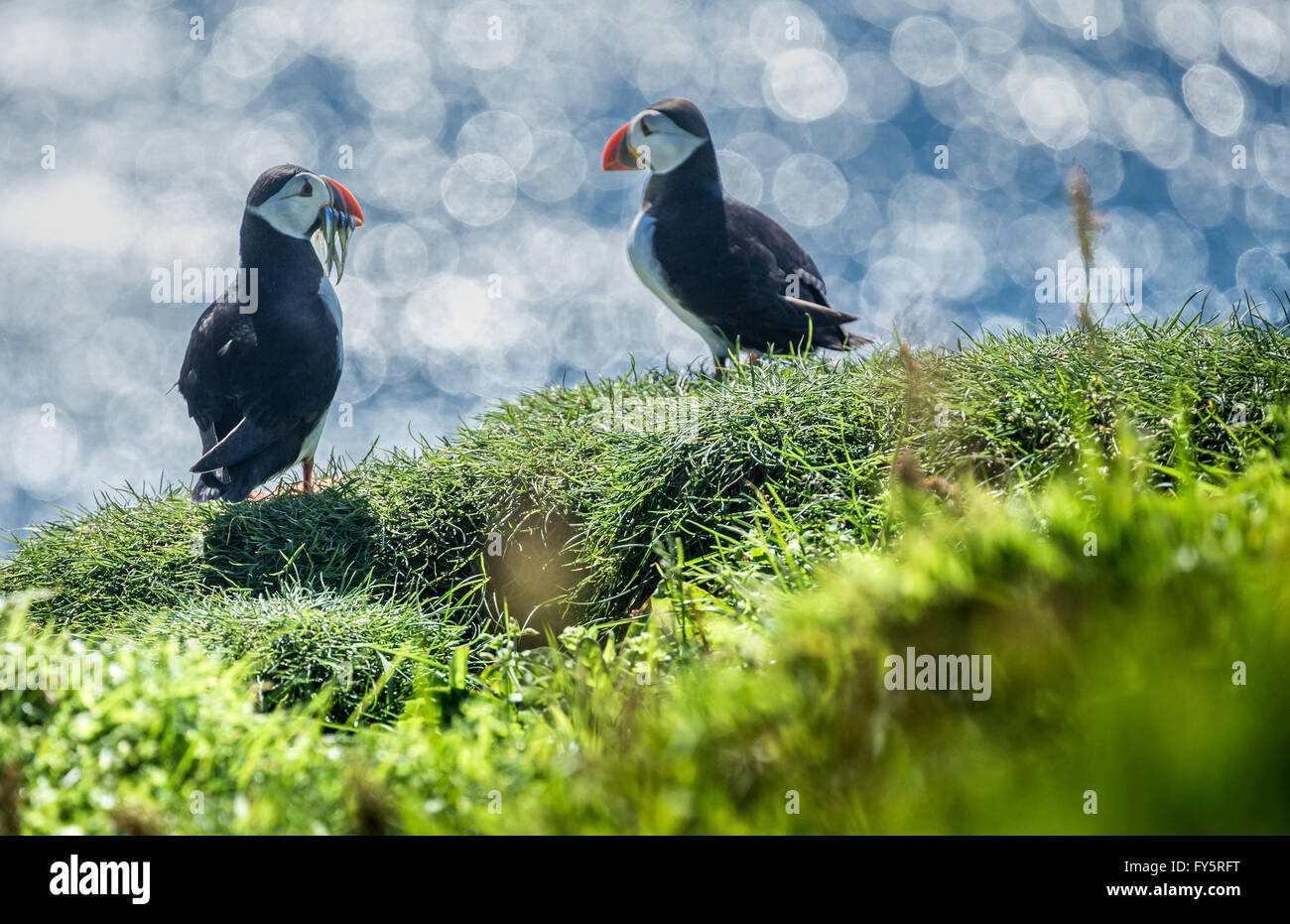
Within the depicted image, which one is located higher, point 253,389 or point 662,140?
point 662,140

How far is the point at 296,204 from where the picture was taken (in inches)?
214

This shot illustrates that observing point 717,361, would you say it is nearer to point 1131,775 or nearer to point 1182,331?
point 1182,331

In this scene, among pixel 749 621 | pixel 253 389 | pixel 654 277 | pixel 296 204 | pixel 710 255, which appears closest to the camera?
pixel 749 621

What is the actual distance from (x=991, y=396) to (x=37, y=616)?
15.0ft

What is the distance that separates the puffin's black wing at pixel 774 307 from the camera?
5.45 meters

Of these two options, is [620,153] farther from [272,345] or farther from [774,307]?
[272,345]

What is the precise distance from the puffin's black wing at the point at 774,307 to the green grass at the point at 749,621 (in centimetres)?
77

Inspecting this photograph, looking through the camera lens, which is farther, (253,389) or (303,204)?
(303,204)

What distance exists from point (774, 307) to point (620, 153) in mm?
1613

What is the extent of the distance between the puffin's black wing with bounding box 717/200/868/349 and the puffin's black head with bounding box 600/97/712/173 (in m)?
0.58

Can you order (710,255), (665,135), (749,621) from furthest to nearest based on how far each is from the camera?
(665,135), (710,255), (749,621)

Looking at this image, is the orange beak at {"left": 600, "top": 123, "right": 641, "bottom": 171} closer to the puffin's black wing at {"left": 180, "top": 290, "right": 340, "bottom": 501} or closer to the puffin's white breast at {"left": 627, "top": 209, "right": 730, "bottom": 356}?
the puffin's white breast at {"left": 627, "top": 209, "right": 730, "bottom": 356}

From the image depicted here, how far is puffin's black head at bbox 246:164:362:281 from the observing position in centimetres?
539

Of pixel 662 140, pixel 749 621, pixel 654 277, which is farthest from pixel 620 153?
pixel 749 621
